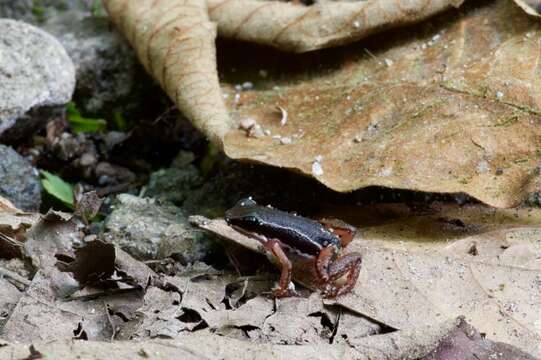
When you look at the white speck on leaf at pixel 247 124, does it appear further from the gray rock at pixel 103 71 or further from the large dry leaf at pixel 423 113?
the gray rock at pixel 103 71

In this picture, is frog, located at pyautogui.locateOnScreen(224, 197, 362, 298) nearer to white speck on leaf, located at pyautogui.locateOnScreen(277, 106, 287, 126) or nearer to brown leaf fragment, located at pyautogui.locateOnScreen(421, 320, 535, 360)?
brown leaf fragment, located at pyautogui.locateOnScreen(421, 320, 535, 360)

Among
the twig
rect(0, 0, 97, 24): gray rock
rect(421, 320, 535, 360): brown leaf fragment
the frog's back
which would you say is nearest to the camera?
rect(421, 320, 535, 360): brown leaf fragment

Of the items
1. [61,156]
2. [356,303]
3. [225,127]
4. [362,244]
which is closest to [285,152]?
[225,127]

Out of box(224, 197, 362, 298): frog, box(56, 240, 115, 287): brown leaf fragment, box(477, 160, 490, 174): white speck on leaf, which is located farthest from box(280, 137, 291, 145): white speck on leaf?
box(56, 240, 115, 287): brown leaf fragment

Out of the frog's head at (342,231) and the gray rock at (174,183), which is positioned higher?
the frog's head at (342,231)

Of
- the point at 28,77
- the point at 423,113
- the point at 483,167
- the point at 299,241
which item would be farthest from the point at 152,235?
the point at 483,167

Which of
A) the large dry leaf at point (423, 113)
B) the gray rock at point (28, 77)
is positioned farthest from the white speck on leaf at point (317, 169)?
the gray rock at point (28, 77)
